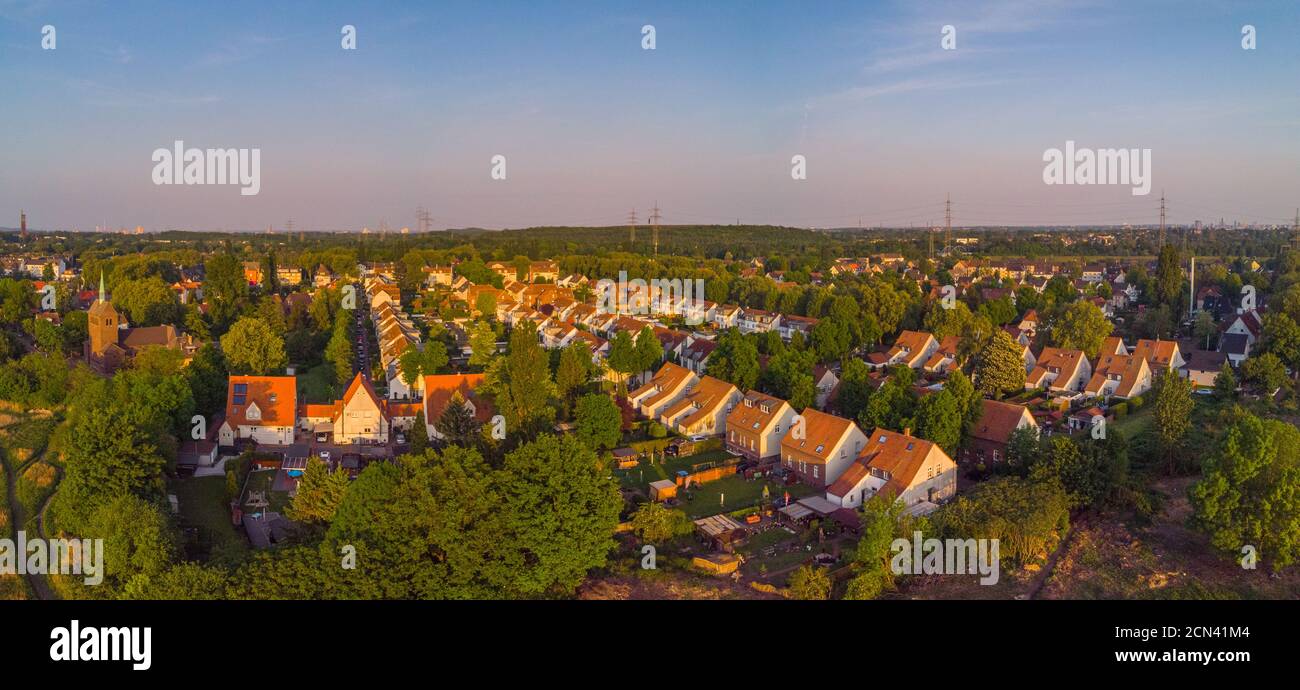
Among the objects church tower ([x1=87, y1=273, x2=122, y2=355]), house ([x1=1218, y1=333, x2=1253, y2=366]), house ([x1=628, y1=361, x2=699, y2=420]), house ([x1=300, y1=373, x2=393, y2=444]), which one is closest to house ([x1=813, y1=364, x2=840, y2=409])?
house ([x1=628, y1=361, x2=699, y2=420])

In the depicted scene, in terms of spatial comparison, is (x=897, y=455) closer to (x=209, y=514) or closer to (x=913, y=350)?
(x=209, y=514)

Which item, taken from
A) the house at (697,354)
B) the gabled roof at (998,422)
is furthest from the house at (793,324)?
the gabled roof at (998,422)

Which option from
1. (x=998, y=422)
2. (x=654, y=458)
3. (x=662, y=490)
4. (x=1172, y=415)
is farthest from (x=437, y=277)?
(x=1172, y=415)

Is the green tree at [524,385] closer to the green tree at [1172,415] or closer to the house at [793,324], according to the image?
the green tree at [1172,415]

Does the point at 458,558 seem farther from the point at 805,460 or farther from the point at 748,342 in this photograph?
the point at 748,342

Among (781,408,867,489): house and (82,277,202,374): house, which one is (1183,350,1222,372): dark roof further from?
(82,277,202,374): house

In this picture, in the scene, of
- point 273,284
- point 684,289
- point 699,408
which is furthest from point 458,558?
point 273,284
